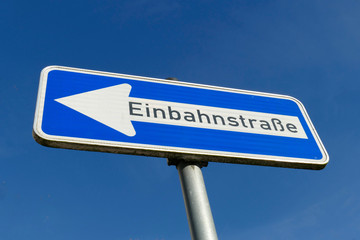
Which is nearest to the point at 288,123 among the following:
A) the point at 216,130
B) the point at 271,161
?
the point at 271,161

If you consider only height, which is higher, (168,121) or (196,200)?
(168,121)

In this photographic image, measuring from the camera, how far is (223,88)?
2.20 meters

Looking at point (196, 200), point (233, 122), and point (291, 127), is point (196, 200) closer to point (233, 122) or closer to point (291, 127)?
point (233, 122)

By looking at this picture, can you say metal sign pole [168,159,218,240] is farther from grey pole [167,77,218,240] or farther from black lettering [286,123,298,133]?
black lettering [286,123,298,133]

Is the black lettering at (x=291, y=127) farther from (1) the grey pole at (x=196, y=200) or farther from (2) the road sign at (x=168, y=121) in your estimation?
(1) the grey pole at (x=196, y=200)

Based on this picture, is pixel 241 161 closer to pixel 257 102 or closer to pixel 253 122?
pixel 253 122

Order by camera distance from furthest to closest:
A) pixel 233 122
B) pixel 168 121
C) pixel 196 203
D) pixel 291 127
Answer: pixel 291 127, pixel 233 122, pixel 168 121, pixel 196 203

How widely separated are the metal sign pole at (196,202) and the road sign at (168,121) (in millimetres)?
64

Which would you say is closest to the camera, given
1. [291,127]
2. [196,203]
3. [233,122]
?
[196,203]

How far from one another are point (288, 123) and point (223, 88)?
0.46 m

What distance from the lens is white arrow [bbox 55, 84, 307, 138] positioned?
1.73 metres

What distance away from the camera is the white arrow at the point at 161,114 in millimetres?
1732

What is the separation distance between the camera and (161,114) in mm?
1836

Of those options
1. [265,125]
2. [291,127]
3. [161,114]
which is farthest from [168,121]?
[291,127]
